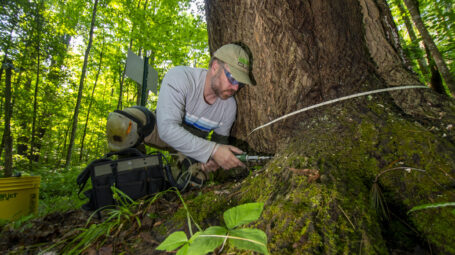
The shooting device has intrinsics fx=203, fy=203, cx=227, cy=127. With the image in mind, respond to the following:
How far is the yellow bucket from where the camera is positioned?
2650mm

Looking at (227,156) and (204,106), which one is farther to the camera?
(204,106)

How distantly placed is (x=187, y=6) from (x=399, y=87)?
12542 mm

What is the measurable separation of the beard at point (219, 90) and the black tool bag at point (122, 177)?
3.64ft

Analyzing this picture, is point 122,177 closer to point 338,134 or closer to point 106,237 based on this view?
point 106,237

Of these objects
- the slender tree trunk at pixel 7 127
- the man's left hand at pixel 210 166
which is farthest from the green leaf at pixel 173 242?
the slender tree trunk at pixel 7 127

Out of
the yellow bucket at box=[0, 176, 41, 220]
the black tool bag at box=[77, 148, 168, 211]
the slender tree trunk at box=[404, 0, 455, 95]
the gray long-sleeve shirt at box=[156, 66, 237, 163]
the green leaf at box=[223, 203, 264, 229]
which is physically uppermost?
the slender tree trunk at box=[404, 0, 455, 95]

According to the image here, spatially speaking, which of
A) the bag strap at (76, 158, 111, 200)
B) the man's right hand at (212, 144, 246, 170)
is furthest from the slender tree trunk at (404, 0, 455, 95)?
the bag strap at (76, 158, 111, 200)

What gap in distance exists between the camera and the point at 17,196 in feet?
9.16

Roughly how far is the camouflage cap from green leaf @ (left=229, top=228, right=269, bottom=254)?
1741 mm

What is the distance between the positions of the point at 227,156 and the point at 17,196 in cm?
302

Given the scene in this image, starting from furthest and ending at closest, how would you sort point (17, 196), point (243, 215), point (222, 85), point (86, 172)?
point (17, 196) < point (222, 85) < point (86, 172) < point (243, 215)

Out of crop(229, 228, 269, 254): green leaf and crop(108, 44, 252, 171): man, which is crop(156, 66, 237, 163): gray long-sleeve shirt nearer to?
crop(108, 44, 252, 171): man

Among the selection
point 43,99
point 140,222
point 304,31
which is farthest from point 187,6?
point 140,222

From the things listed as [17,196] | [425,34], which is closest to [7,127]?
[17,196]
